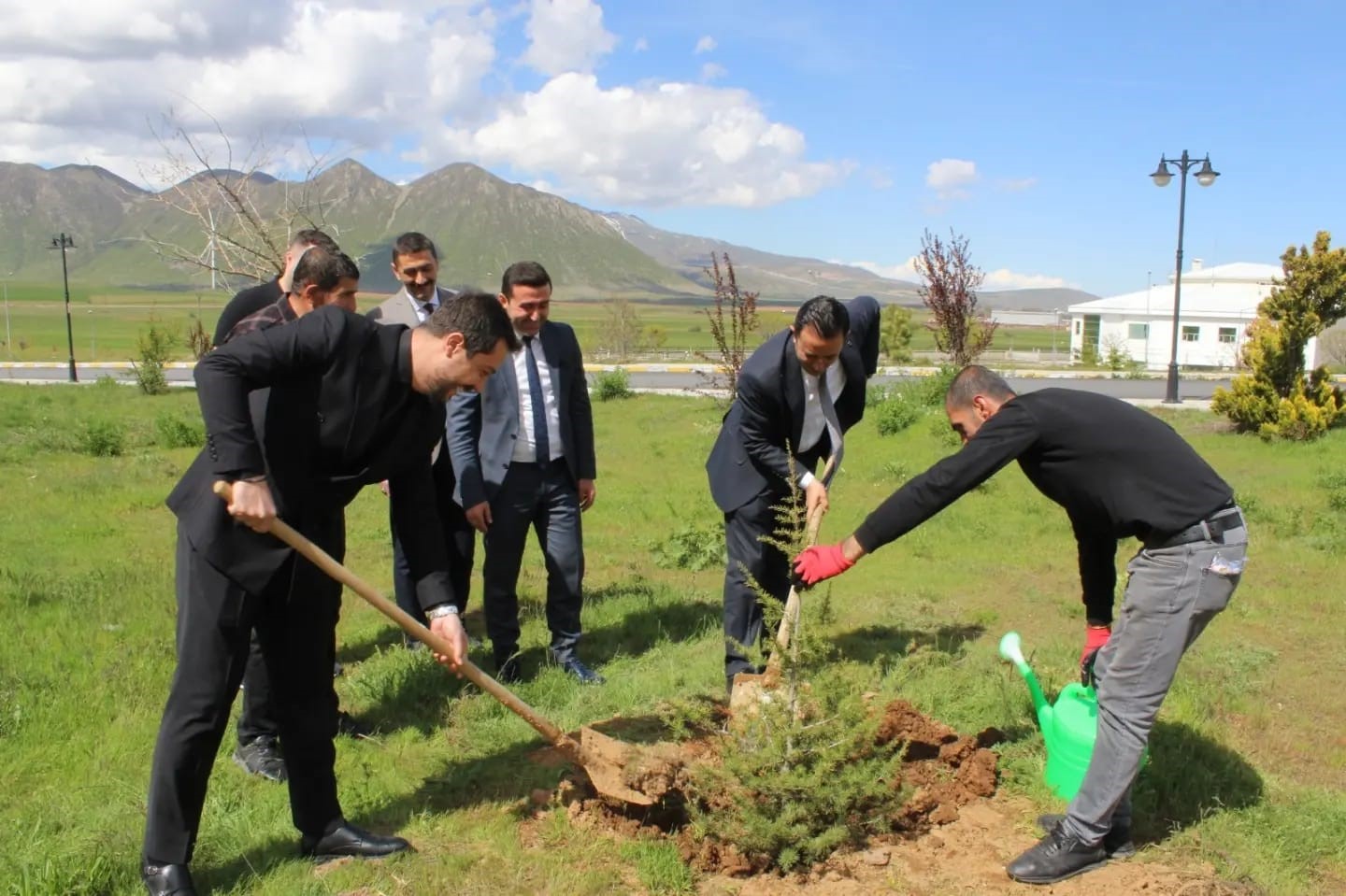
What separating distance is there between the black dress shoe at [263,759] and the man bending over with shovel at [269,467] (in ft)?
3.27

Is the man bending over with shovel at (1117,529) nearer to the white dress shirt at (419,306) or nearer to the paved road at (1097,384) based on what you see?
the white dress shirt at (419,306)

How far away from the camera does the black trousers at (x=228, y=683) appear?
3.08 m

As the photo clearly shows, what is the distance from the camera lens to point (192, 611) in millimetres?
3113

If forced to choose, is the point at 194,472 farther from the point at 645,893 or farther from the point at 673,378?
the point at 673,378

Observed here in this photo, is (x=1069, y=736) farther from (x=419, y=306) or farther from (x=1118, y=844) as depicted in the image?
(x=419, y=306)

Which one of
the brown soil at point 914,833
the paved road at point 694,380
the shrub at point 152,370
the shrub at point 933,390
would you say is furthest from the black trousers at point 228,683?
the shrub at point 152,370

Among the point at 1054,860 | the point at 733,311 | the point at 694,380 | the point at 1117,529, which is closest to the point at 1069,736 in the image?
the point at 1054,860

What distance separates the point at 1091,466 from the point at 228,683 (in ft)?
9.32

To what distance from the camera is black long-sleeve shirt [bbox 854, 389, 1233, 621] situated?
3260 mm

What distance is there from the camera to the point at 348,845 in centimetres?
345

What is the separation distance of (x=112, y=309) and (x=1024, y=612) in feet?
434

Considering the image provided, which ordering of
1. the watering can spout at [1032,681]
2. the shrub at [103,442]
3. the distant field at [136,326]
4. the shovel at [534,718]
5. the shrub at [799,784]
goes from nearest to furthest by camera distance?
the shovel at [534,718], the shrub at [799,784], the watering can spout at [1032,681], the shrub at [103,442], the distant field at [136,326]

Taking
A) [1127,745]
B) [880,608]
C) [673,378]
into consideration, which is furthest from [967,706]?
[673,378]

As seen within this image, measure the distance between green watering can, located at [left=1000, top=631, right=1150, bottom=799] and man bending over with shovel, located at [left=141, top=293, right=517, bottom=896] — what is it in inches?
89.7
